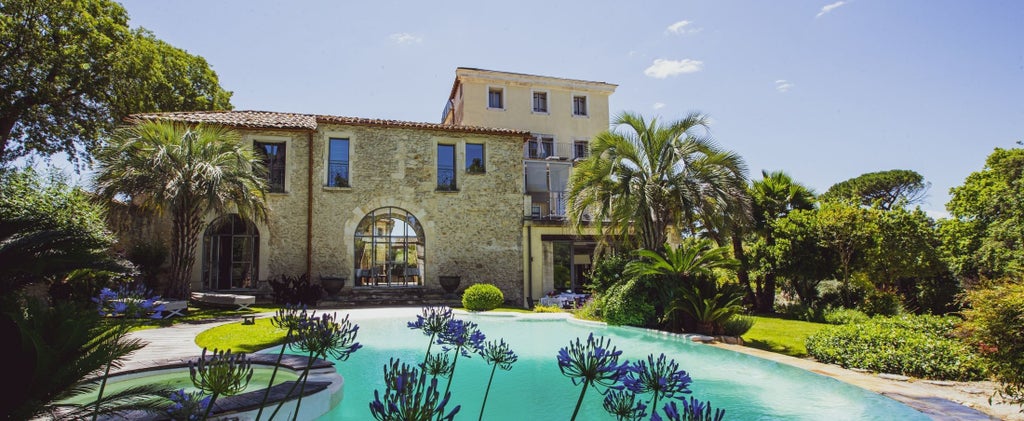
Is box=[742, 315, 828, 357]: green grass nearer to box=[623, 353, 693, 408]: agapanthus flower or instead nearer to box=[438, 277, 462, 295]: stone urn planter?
box=[623, 353, 693, 408]: agapanthus flower

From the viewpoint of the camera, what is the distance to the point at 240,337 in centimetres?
966

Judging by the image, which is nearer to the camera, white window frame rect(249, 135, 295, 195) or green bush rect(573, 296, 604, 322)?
green bush rect(573, 296, 604, 322)

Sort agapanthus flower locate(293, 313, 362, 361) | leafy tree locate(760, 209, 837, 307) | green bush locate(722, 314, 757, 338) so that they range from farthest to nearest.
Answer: leafy tree locate(760, 209, 837, 307)
green bush locate(722, 314, 757, 338)
agapanthus flower locate(293, 313, 362, 361)

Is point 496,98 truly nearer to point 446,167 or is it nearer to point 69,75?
point 446,167

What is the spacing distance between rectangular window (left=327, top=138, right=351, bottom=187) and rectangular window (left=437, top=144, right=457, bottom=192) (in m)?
3.56

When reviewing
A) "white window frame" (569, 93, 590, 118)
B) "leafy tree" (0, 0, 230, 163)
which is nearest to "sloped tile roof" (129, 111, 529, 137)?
"leafy tree" (0, 0, 230, 163)

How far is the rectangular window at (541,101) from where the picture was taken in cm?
2709

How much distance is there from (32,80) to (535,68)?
66.6 ft

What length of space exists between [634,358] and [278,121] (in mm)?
16709

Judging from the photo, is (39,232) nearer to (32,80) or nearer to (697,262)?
(697,262)

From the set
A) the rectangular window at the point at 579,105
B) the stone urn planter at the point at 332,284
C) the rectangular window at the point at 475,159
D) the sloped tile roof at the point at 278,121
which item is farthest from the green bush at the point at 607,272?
the rectangular window at the point at 579,105

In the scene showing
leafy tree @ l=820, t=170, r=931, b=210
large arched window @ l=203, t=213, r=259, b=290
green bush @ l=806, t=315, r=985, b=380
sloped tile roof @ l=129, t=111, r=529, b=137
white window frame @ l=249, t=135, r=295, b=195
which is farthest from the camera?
leafy tree @ l=820, t=170, r=931, b=210

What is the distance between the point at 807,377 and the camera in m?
7.09

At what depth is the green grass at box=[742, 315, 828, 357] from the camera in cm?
1006
